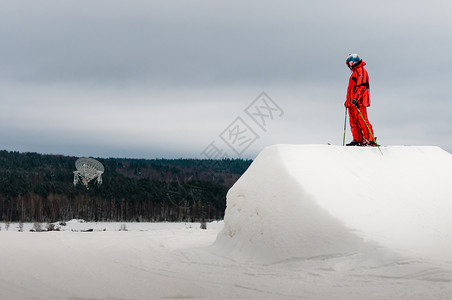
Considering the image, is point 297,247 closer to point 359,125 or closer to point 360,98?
point 359,125

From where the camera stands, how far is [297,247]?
11.1m

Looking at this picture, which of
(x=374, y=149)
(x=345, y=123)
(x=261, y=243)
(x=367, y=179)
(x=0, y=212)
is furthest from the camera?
(x=0, y=212)

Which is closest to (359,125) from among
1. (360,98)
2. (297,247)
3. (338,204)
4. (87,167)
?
(360,98)

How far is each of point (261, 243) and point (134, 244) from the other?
4780 mm

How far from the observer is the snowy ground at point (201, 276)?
831 cm

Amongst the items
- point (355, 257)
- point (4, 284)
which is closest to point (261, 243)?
point (355, 257)

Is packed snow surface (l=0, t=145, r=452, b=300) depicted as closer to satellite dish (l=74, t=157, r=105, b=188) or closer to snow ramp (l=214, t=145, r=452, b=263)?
snow ramp (l=214, t=145, r=452, b=263)

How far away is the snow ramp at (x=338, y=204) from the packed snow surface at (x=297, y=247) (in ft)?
0.10

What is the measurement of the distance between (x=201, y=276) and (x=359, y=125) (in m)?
7.56

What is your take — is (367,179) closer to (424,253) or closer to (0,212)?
(424,253)

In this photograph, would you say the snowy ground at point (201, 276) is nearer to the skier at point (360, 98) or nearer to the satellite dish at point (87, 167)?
the skier at point (360, 98)

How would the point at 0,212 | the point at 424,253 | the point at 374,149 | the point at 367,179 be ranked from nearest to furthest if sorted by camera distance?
the point at 424,253
the point at 367,179
the point at 374,149
the point at 0,212

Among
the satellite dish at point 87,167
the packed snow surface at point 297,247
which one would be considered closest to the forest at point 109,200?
the satellite dish at point 87,167

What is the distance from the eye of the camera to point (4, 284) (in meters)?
9.02
